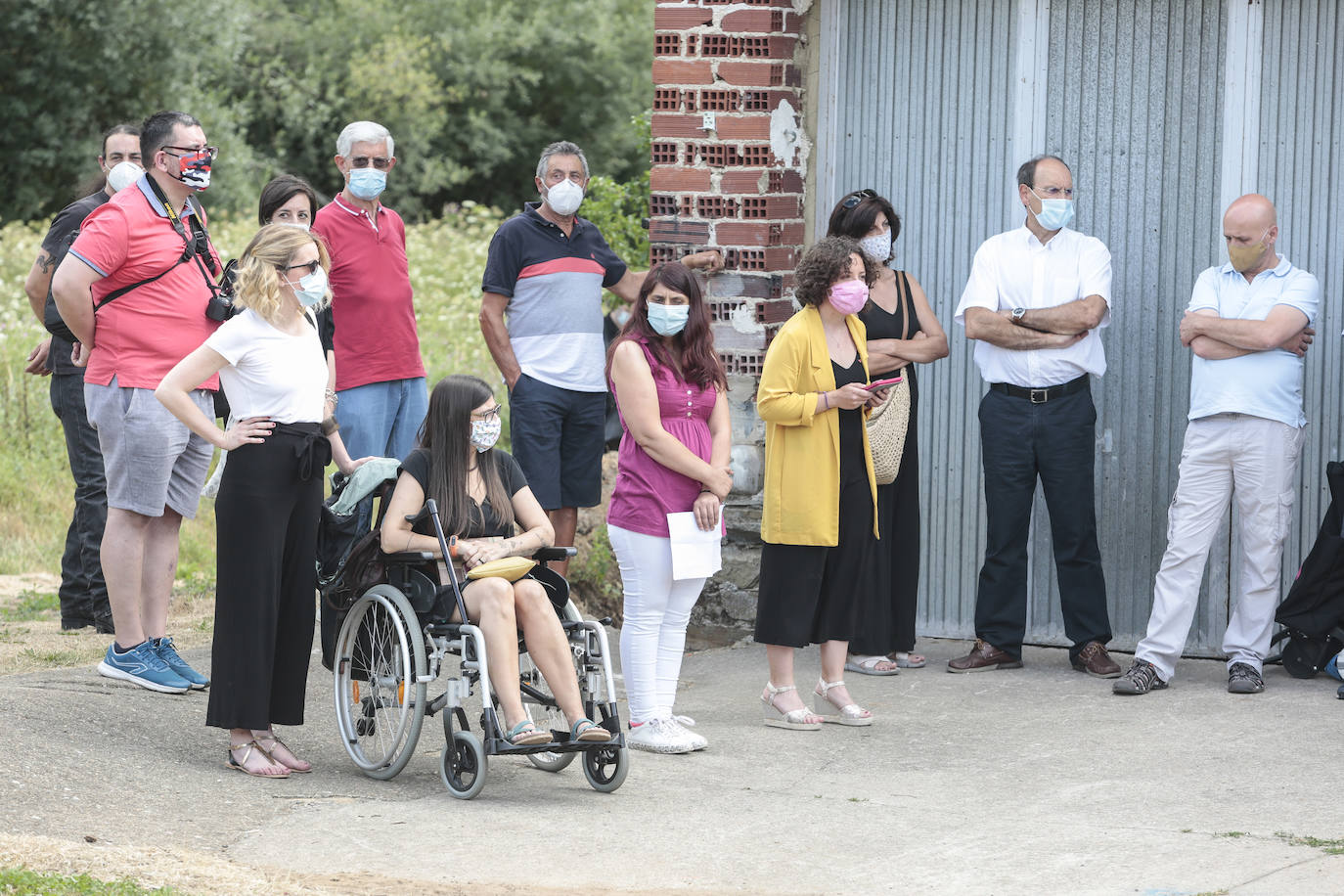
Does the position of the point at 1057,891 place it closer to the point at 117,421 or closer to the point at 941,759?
the point at 941,759

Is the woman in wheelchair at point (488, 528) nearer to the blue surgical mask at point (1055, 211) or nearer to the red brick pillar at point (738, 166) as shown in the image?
the red brick pillar at point (738, 166)

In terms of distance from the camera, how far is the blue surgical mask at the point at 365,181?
6.96m

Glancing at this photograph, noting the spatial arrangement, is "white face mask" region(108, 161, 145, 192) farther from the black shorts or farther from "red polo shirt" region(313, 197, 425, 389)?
the black shorts

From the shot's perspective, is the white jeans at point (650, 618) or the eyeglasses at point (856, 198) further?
the eyeglasses at point (856, 198)

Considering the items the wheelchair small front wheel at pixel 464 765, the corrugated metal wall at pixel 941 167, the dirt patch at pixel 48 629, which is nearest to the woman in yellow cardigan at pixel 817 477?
the wheelchair small front wheel at pixel 464 765

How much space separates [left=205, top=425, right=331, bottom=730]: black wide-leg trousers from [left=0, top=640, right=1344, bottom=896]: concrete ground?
287 mm

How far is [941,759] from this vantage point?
6020mm

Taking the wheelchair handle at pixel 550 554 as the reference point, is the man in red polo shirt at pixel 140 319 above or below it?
above

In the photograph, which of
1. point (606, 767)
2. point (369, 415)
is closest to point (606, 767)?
point (606, 767)

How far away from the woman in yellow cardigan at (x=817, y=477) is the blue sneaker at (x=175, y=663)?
224cm

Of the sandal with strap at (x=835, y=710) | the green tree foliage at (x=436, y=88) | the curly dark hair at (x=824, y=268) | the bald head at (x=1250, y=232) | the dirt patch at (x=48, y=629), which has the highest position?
the green tree foliage at (x=436, y=88)

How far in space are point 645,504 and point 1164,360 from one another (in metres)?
2.93

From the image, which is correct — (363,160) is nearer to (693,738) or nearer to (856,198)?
(856,198)

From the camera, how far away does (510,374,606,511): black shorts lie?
284 inches
